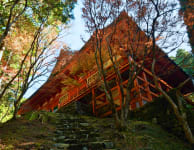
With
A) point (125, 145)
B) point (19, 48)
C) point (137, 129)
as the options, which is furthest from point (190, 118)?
A: point (19, 48)

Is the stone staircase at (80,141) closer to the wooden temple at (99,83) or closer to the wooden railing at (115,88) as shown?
the wooden temple at (99,83)

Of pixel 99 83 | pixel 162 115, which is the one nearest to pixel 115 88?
pixel 99 83

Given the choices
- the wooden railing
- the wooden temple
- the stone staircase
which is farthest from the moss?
the stone staircase

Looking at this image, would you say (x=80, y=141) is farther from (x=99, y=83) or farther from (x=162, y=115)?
(x=99, y=83)

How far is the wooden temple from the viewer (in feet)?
25.7

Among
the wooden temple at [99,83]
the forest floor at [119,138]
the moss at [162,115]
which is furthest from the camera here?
the wooden temple at [99,83]

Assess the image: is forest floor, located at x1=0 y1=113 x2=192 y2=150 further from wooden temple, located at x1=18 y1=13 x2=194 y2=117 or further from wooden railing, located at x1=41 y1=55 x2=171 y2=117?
wooden railing, located at x1=41 y1=55 x2=171 y2=117

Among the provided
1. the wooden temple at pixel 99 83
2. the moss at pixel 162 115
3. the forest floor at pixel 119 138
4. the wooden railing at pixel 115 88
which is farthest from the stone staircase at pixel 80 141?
the wooden railing at pixel 115 88

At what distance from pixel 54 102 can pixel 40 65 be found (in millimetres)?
10033

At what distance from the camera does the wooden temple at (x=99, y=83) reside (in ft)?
25.7

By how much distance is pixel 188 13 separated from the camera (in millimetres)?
6102

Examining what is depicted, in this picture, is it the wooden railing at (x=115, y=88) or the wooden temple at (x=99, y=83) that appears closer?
the wooden temple at (x=99, y=83)

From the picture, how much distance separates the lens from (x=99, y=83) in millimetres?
8445

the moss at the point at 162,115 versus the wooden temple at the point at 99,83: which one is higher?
the wooden temple at the point at 99,83
